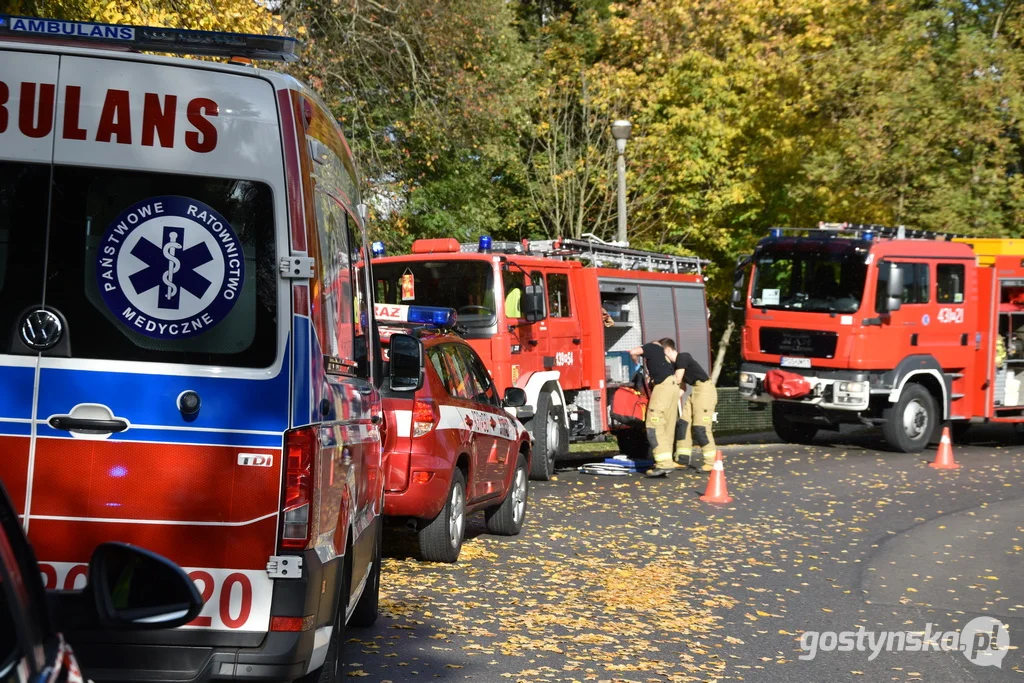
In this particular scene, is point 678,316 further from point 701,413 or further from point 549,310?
point 549,310

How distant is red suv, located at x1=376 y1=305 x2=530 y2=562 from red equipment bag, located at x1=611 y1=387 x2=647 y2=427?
625cm

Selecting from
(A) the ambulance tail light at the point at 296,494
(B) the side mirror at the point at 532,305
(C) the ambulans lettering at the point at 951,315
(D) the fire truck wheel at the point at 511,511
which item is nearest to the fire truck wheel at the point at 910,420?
(C) the ambulans lettering at the point at 951,315

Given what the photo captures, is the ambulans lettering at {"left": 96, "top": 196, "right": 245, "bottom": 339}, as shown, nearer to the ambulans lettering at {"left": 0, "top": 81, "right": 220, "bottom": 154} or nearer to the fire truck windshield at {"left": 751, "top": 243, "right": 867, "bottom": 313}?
the ambulans lettering at {"left": 0, "top": 81, "right": 220, "bottom": 154}

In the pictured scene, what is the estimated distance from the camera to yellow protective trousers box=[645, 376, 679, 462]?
16812 mm

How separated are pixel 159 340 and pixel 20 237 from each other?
23.4 inches

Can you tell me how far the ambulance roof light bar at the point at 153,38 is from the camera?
4.98 m

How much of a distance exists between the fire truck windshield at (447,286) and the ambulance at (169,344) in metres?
10.2

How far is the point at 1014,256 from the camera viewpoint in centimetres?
2184

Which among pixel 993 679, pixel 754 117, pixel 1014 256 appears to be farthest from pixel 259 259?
pixel 754 117

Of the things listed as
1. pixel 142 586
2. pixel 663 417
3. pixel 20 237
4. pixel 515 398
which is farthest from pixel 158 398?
pixel 663 417

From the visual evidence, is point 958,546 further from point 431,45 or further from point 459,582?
point 431,45

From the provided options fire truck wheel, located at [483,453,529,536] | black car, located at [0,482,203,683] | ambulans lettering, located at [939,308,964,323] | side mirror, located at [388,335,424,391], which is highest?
ambulans lettering, located at [939,308,964,323]

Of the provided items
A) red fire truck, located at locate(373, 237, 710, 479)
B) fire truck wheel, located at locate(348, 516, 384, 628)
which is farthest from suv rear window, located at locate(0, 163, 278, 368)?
red fire truck, located at locate(373, 237, 710, 479)

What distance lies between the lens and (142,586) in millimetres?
2584
